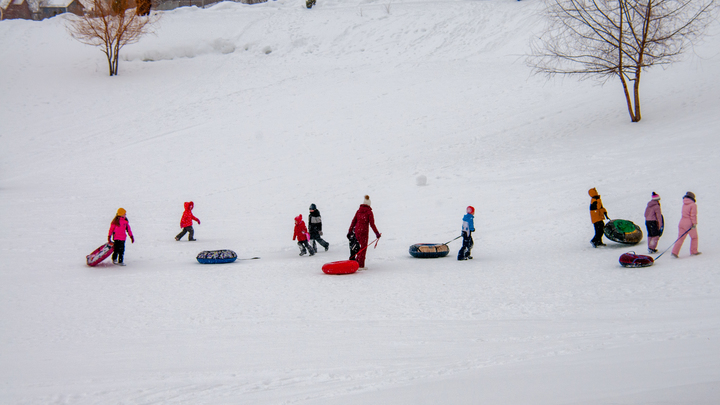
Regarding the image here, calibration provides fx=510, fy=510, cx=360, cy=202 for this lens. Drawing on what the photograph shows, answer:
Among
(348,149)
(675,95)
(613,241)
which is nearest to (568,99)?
(675,95)

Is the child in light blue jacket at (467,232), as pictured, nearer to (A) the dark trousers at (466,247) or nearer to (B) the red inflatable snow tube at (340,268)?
(A) the dark trousers at (466,247)

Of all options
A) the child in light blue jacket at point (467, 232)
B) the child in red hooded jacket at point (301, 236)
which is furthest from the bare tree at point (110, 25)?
the child in light blue jacket at point (467, 232)

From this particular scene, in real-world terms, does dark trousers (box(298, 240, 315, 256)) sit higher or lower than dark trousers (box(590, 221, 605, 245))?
lower

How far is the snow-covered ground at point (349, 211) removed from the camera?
5188 millimetres

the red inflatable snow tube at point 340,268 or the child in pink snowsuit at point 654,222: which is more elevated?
the child in pink snowsuit at point 654,222

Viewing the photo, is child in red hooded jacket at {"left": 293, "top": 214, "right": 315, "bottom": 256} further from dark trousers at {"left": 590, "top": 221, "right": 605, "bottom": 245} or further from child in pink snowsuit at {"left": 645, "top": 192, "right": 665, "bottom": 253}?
child in pink snowsuit at {"left": 645, "top": 192, "right": 665, "bottom": 253}

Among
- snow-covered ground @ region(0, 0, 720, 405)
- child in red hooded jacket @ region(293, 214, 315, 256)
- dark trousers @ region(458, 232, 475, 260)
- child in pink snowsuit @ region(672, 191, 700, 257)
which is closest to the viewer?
snow-covered ground @ region(0, 0, 720, 405)

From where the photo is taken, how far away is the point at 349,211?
56.6 ft

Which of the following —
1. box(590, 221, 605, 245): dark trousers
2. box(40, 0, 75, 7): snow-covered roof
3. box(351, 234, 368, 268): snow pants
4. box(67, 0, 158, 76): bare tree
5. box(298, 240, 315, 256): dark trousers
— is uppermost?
box(40, 0, 75, 7): snow-covered roof

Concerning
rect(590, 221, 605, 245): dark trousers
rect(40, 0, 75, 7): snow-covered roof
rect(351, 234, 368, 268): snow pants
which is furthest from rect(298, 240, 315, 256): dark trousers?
rect(40, 0, 75, 7): snow-covered roof

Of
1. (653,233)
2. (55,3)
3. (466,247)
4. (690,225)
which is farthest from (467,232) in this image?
(55,3)

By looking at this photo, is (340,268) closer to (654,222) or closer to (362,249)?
(362,249)

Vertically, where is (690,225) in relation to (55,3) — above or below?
below

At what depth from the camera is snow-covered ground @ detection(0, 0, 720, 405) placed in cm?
519
